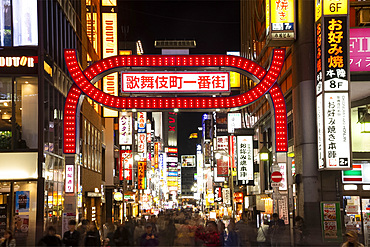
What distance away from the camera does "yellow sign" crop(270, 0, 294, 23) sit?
25.3m

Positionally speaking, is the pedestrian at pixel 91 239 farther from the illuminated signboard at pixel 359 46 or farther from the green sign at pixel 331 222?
the illuminated signboard at pixel 359 46

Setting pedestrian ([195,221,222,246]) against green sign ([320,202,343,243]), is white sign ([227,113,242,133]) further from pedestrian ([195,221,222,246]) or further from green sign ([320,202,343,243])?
pedestrian ([195,221,222,246])

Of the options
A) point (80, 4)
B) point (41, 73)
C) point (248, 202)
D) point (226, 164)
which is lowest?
point (248, 202)

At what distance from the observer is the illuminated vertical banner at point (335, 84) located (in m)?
22.4

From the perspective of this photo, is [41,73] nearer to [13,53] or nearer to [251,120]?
[13,53]

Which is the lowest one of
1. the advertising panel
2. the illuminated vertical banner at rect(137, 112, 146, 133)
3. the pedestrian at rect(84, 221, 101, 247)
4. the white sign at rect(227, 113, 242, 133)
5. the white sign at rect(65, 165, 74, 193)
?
the pedestrian at rect(84, 221, 101, 247)

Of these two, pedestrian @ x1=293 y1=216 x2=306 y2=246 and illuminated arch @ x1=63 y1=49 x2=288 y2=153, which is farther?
illuminated arch @ x1=63 y1=49 x2=288 y2=153

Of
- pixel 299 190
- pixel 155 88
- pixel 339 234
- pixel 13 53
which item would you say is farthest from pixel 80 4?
pixel 339 234

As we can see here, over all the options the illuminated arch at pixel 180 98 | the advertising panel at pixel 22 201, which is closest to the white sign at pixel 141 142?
the advertising panel at pixel 22 201

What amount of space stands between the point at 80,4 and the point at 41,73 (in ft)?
52.8

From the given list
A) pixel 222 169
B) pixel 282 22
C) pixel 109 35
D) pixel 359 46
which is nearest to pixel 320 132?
pixel 359 46

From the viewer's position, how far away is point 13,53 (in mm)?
28422

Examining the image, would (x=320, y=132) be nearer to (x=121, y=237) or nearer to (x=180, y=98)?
(x=180, y=98)

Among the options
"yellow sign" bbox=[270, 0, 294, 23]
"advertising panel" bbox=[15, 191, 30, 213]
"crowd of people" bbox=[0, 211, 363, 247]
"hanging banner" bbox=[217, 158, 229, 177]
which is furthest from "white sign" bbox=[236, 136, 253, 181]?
"advertising panel" bbox=[15, 191, 30, 213]
